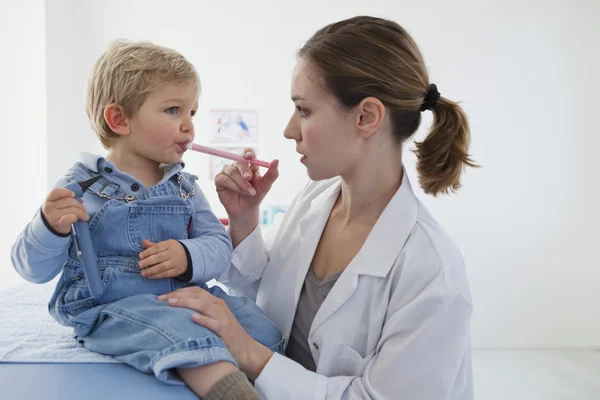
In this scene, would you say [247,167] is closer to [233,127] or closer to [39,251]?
[39,251]

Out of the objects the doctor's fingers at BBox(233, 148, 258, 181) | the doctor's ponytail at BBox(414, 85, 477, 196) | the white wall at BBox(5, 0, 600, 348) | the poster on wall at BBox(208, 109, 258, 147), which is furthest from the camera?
the poster on wall at BBox(208, 109, 258, 147)

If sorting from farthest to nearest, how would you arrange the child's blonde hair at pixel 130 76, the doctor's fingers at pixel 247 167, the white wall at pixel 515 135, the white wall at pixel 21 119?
the white wall at pixel 515 135
the white wall at pixel 21 119
the doctor's fingers at pixel 247 167
the child's blonde hair at pixel 130 76

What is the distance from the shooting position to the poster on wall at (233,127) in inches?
151

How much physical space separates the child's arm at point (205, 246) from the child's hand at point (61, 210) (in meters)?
0.25

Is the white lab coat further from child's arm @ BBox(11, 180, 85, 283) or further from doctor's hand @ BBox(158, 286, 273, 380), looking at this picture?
child's arm @ BBox(11, 180, 85, 283)

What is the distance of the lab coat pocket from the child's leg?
10.9 inches

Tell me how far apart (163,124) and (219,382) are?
0.56 meters

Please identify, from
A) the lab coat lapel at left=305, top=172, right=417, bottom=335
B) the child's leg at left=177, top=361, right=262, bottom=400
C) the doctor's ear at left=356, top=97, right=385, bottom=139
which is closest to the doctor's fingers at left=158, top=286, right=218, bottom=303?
the child's leg at left=177, top=361, right=262, bottom=400

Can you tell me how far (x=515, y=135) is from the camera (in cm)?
370

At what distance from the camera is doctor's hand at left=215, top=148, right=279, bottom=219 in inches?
55.3

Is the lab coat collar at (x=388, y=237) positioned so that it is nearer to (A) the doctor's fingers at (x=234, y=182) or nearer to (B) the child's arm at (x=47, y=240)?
(A) the doctor's fingers at (x=234, y=182)

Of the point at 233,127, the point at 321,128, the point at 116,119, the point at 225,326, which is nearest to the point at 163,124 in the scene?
the point at 116,119

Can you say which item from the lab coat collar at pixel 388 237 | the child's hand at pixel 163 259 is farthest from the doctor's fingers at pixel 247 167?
the child's hand at pixel 163 259

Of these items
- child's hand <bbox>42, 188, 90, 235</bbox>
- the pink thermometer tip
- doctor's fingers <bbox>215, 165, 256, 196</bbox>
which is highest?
the pink thermometer tip
